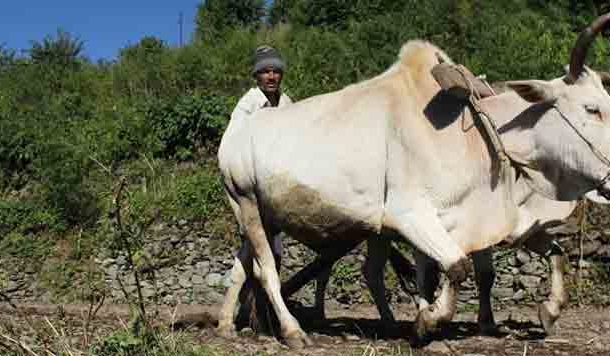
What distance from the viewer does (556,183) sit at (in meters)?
5.81

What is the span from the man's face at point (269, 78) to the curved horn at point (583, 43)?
95.9 inches

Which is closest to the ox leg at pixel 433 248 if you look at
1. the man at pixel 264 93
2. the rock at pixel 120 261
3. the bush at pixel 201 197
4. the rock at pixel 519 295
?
the man at pixel 264 93

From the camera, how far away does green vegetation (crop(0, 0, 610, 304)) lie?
11.8 m

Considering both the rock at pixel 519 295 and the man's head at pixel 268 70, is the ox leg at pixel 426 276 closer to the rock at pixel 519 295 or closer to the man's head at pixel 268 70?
→ the man's head at pixel 268 70

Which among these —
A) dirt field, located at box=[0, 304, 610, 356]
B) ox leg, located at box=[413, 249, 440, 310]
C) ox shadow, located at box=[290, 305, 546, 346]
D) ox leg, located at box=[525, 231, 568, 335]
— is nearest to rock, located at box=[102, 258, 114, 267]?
dirt field, located at box=[0, 304, 610, 356]

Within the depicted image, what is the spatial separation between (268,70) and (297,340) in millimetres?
2388

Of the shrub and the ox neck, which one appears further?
the shrub

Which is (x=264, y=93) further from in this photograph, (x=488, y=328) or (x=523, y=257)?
(x=523, y=257)

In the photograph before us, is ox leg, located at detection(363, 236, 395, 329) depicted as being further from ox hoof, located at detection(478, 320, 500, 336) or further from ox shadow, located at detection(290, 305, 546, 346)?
ox hoof, located at detection(478, 320, 500, 336)

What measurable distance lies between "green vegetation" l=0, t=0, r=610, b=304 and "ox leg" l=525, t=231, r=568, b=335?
135 inches

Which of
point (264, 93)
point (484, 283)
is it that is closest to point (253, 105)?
point (264, 93)

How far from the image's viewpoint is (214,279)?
33.7 ft

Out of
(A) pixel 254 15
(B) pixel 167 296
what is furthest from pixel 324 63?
(A) pixel 254 15

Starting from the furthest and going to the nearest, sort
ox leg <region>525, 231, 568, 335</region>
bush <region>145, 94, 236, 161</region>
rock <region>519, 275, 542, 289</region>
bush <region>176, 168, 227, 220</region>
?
bush <region>145, 94, 236, 161</region> → bush <region>176, 168, 227, 220</region> → rock <region>519, 275, 542, 289</region> → ox leg <region>525, 231, 568, 335</region>
